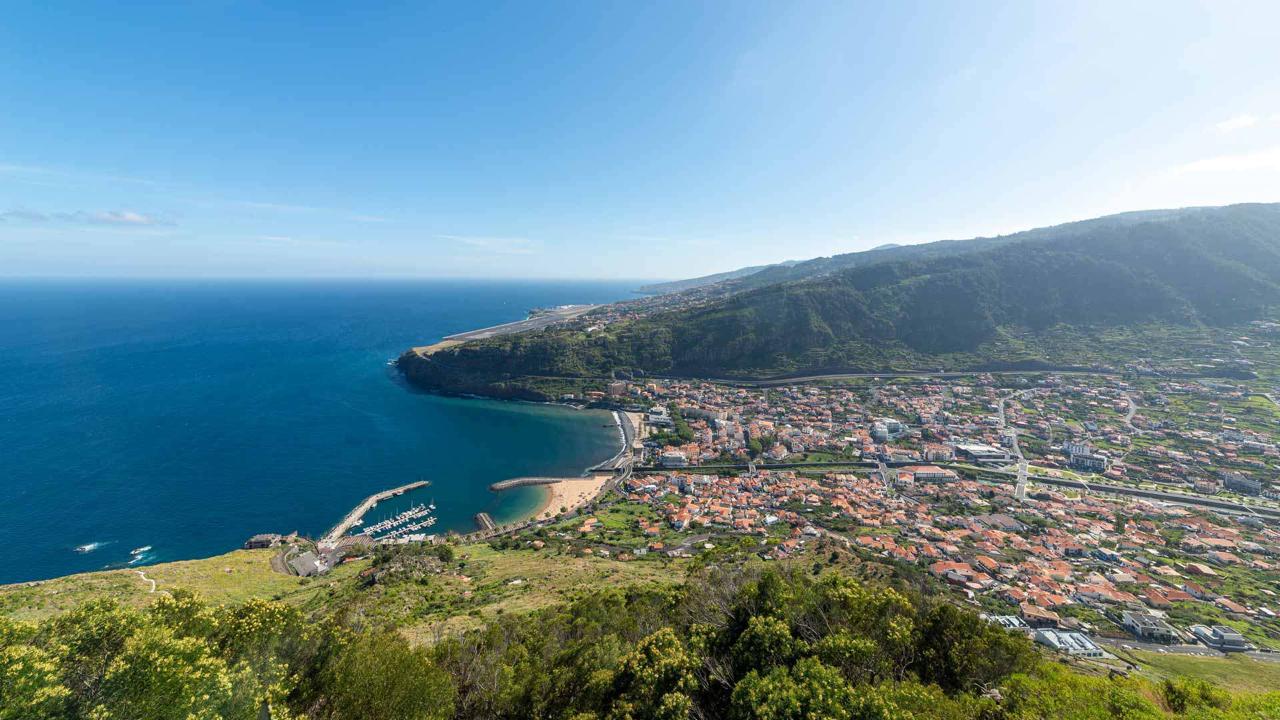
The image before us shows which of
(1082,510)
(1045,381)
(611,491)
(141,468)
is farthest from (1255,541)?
(141,468)

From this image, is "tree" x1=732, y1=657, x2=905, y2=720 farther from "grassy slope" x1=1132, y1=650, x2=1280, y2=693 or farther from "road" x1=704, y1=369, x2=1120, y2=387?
"road" x1=704, y1=369, x2=1120, y2=387

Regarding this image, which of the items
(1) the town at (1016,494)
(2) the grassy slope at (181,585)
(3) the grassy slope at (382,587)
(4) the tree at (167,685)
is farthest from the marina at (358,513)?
(4) the tree at (167,685)

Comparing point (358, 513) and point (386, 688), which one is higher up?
point (386, 688)

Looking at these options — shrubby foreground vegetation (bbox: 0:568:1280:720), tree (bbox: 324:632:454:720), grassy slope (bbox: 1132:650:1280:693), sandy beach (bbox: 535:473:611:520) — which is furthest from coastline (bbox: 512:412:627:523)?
grassy slope (bbox: 1132:650:1280:693)

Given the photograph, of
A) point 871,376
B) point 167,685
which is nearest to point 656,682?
point 167,685

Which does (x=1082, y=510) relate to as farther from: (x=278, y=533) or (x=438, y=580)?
(x=278, y=533)

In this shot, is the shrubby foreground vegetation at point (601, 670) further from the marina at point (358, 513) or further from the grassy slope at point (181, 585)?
the marina at point (358, 513)

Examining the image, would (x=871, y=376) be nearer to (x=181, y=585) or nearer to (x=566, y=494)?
(x=566, y=494)
